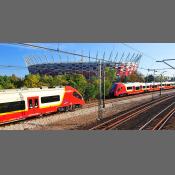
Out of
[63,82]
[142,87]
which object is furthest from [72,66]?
[142,87]

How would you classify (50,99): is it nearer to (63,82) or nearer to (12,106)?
(63,82)

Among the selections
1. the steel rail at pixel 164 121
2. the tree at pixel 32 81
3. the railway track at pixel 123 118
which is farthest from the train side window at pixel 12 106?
the steel rail at pixel 164 121

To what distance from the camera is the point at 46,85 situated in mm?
19062

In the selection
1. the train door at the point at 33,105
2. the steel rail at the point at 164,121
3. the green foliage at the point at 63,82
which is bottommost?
the steel rail at the point at 164,121

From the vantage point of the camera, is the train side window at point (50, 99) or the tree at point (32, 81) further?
the train side window at point (50, 99)

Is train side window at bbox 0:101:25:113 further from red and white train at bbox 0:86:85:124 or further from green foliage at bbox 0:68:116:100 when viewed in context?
green foliage at bbox 0:68:116:100

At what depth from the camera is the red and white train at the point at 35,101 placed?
55.4 ft

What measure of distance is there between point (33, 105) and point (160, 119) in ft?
24.8

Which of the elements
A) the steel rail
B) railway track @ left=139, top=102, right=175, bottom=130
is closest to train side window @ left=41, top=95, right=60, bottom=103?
railway track @ left=139, top=102, right=175, bottom=130

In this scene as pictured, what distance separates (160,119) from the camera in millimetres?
19734

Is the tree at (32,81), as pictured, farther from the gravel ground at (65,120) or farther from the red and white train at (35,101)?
the gravel ground at (65,120)

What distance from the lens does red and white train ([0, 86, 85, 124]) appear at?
1688 centimetres

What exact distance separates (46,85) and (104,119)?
13.0 ft

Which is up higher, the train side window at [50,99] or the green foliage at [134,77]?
the green foliage at [134,77]
